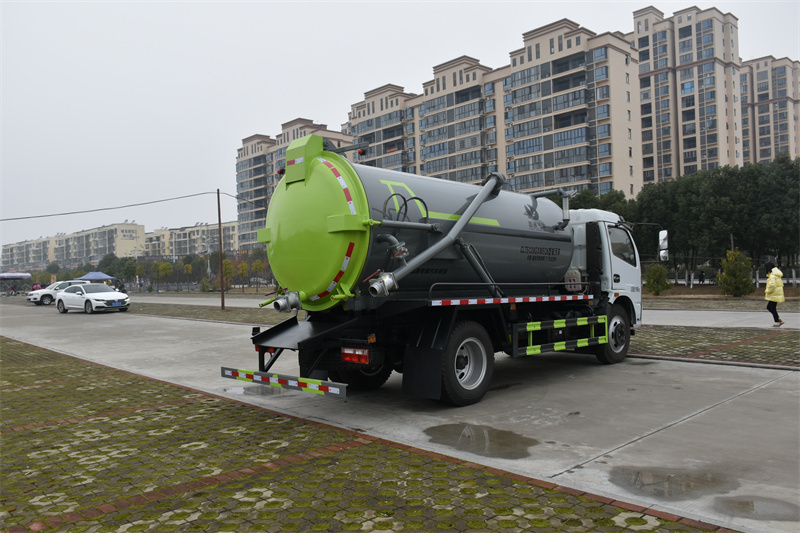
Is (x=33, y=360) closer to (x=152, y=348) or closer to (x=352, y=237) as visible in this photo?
(x=152, y=348)

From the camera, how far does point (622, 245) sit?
1120 cm

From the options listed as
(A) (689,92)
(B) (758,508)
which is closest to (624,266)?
(B) (758,508)

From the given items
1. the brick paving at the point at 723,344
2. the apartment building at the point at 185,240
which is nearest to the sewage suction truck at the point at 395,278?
the brick paving at the point at 723,344

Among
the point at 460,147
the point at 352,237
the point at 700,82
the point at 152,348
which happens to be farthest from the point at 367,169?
the point at 700,82

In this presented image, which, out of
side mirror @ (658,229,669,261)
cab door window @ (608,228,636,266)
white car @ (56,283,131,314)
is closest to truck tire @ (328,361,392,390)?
cab door window @ (608,228,636,266)

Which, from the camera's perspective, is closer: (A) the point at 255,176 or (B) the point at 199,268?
(B) the point at 199,268

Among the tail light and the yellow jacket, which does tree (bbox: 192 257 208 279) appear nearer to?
the yellow jacket

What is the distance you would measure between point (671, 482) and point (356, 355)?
3640 millimetres

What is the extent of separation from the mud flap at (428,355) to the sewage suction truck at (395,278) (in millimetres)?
14

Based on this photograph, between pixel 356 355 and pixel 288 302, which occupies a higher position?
pixel 288 302

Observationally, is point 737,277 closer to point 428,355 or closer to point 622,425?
point 622,425

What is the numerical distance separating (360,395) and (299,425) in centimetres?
183

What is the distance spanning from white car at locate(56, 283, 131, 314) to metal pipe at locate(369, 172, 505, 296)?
1064 inches

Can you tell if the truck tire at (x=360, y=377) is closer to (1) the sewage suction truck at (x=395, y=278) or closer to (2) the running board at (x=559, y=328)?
(1) the sewage suction truck at (x=395, y=278)
